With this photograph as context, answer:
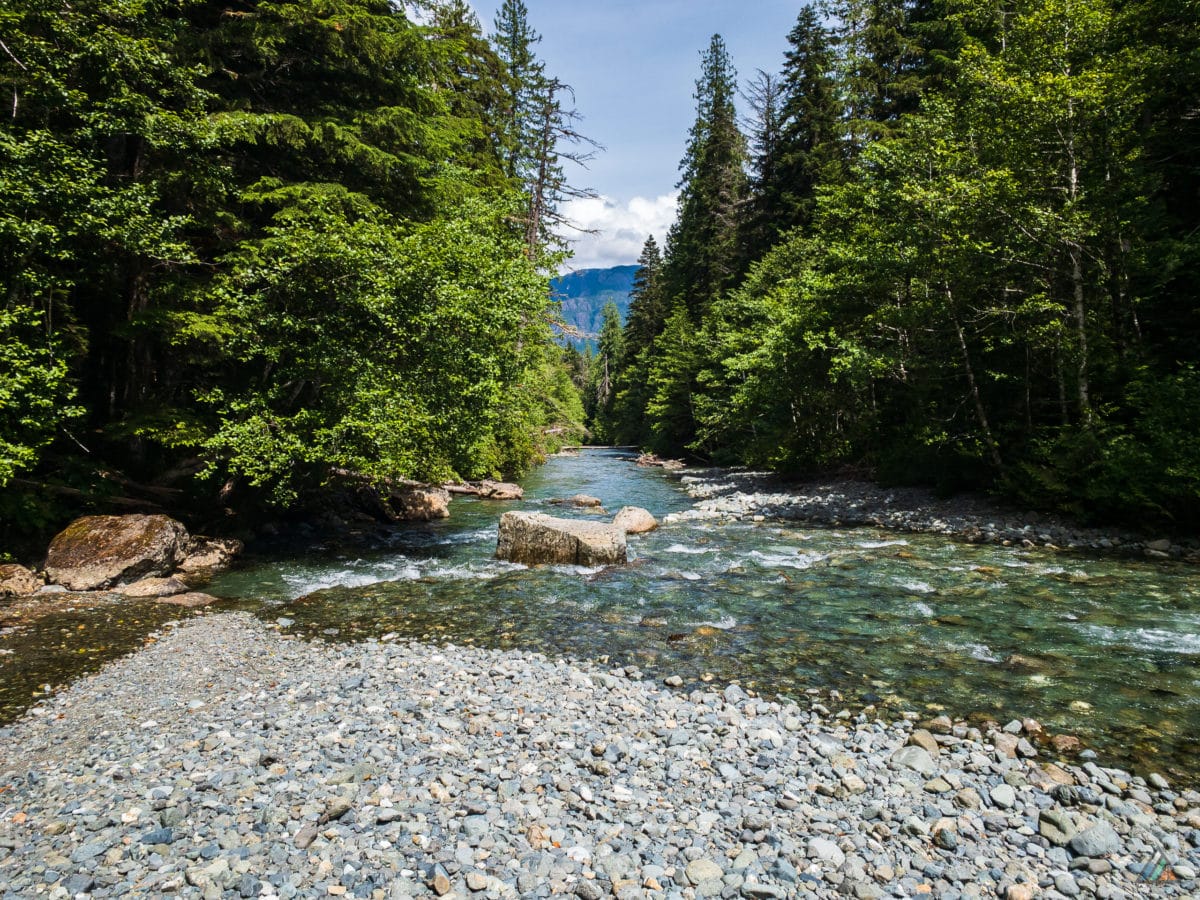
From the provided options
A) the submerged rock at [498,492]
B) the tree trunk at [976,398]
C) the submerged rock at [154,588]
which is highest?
the tree trunk at [976,398]

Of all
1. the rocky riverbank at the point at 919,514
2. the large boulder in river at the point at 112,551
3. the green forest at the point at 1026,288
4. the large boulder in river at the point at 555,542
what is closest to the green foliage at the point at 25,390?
the large boulder in river at the point at 112,551

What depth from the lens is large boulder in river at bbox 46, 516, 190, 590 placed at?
31.3 ft

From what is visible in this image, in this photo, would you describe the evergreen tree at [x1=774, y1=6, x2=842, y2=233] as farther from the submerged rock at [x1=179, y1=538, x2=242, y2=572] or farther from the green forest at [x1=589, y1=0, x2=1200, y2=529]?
the submerged rock at [x1=179, y1=538, x2=242, y2=572]

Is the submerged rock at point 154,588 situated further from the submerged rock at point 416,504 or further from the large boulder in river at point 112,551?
the submerged rock at point 416,504

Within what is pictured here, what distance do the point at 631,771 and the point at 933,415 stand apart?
17.0 metres

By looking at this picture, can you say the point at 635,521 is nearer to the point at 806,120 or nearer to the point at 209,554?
the point at 209,554

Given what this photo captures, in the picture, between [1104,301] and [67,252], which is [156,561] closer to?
[67,252]

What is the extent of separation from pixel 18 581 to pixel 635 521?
39.7 feet

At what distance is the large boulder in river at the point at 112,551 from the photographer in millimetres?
9555

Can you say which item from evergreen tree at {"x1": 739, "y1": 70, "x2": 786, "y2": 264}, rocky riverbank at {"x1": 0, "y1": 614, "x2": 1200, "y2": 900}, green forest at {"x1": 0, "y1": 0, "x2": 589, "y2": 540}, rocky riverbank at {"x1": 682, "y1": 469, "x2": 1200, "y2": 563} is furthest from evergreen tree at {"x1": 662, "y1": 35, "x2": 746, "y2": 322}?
rocky riverbank at {"x1": 0, "y1": 614, "x2": 1200, "y2": 900}

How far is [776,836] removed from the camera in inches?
155

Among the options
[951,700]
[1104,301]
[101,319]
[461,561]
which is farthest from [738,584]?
[101,319]

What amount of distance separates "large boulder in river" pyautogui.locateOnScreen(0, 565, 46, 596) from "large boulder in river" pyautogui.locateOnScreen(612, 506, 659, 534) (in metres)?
11.1

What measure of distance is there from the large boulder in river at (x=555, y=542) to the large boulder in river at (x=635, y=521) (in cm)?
285
